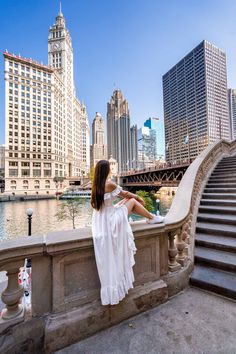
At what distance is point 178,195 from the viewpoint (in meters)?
4.14

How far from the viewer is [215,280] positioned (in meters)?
3.00

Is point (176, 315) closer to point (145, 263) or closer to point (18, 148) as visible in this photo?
point (145, 263)

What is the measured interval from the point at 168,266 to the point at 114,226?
5.17 feet

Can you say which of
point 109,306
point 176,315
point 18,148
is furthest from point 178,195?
point 18,148

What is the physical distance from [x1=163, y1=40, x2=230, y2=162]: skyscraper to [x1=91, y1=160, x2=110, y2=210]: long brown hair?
71054 millimetres

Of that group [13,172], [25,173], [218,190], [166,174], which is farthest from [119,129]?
[218,190]

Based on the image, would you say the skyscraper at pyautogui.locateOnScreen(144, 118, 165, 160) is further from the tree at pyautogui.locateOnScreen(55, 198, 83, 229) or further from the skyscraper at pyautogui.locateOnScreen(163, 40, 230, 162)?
the tree at pyautogui.locateOnScreen(55, 198, 83, 229)

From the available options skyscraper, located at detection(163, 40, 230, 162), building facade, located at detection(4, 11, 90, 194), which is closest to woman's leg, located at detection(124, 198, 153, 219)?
skyscraper, located at detection(163, 40, 230, 162)

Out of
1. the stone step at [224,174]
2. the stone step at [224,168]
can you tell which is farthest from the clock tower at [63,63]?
the stone step at [224,174]

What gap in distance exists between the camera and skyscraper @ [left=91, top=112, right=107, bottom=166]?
568 feet

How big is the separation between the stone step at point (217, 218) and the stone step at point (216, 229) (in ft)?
0.30

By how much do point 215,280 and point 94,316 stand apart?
2.24 m

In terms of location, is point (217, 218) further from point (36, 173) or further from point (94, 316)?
point (36, 173)

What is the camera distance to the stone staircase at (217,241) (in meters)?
3.00
